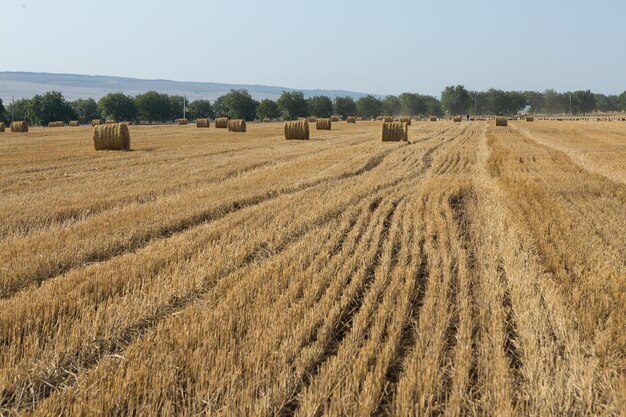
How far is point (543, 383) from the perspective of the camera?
12.1 feet

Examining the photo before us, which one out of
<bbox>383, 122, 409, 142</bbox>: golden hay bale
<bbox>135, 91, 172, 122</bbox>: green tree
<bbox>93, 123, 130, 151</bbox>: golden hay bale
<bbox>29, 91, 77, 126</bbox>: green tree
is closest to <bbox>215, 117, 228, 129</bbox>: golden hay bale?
<bbox>383, 122, 409, 142</bbox>: golden hay bale

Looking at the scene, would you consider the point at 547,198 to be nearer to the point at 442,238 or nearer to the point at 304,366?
the point at 442,238

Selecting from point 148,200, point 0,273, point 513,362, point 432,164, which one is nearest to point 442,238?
point 513,362

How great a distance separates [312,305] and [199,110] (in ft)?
461

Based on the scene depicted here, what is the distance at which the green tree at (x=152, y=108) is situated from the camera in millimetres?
115312

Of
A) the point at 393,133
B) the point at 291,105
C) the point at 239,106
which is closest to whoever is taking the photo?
the point at 393,133

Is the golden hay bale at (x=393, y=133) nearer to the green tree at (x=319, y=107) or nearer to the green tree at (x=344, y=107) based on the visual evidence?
the green tree at (x=319, y=107)

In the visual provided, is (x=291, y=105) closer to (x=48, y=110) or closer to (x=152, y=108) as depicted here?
(x=152, y=108)

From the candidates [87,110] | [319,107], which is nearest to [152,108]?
[87,110]

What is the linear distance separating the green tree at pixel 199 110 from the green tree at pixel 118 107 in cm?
2720

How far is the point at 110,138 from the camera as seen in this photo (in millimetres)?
24984

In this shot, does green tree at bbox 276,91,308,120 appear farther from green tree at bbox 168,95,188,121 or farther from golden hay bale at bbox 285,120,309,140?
golden hay bale at bbox 285,120,309,140

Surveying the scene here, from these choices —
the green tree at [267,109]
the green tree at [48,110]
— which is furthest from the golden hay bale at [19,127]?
the green tree at [267,109]

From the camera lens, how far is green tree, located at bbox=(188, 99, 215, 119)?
454 ft
